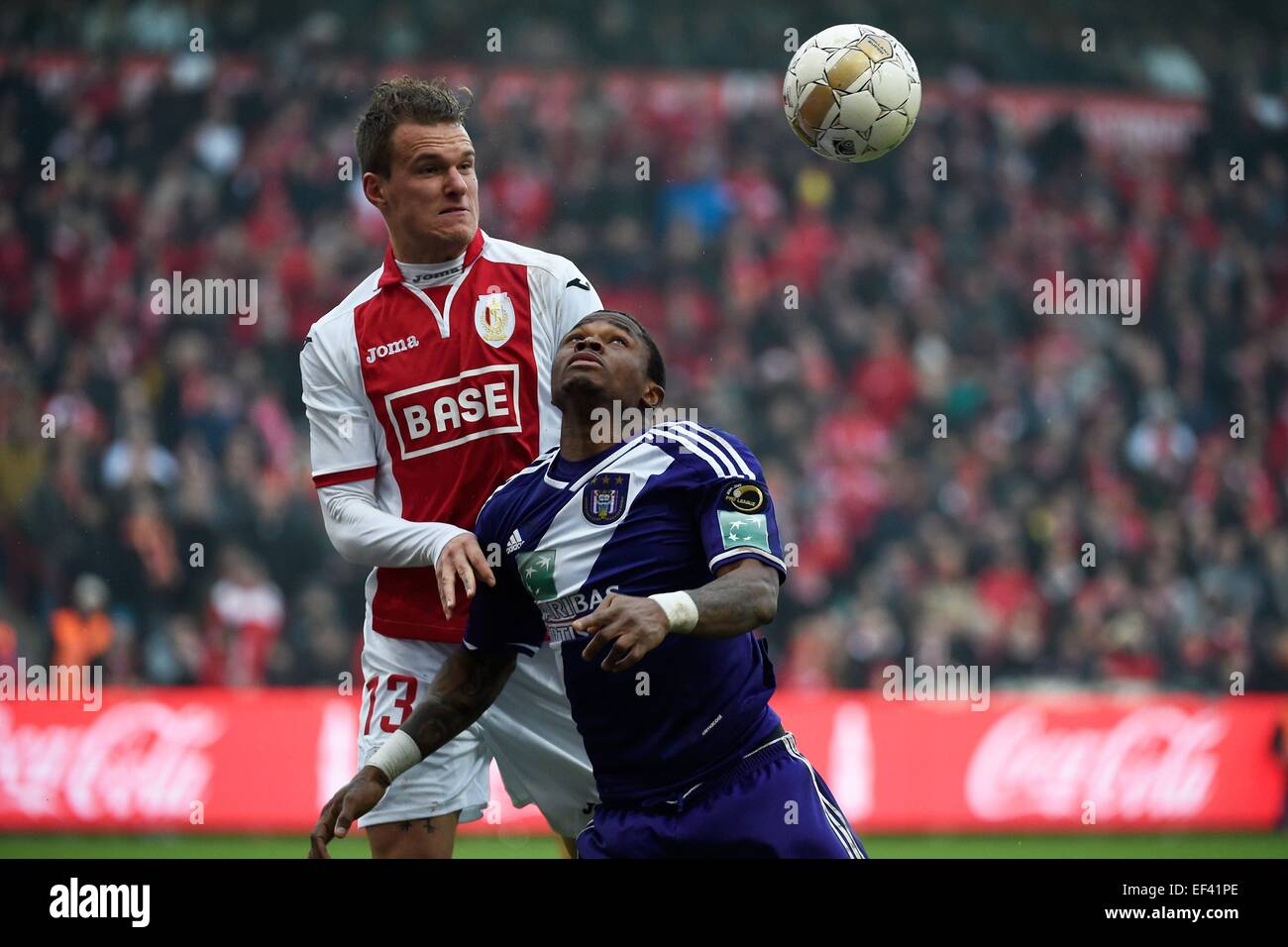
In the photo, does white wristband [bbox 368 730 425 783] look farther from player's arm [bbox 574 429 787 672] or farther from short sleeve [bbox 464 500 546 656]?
player's arm [bbox 574 429 787 672]

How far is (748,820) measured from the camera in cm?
423

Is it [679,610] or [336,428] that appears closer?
[679,610]

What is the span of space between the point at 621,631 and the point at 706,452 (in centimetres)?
81

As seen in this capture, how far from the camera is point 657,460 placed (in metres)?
4.43

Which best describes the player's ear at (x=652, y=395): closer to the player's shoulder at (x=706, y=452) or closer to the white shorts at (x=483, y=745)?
the player's shoulder at (x=706, y=452)

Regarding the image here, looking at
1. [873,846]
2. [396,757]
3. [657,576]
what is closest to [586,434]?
[657,576]

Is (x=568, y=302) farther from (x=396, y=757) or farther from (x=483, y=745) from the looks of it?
(x=396, y=757)

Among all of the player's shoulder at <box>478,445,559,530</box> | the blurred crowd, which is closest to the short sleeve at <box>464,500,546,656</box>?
the player's shoulder at <box>478,445,559,530</box>

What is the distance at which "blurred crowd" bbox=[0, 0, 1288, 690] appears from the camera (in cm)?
1267

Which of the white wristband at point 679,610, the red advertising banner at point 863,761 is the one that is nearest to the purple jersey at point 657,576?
the white wristband at point 679,610

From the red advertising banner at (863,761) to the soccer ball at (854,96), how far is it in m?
5.80

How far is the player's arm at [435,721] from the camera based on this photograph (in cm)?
452
